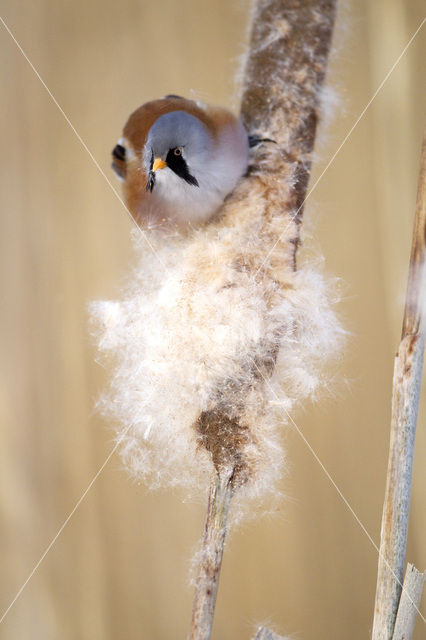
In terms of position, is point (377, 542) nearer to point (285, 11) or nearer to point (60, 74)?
point (285, 11)

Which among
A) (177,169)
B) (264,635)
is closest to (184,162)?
(177,169)

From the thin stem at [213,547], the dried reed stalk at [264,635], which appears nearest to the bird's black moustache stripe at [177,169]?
the thin stem at [213,547]

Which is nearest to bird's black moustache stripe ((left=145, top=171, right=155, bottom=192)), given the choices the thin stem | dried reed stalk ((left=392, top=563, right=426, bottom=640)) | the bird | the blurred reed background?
the bird

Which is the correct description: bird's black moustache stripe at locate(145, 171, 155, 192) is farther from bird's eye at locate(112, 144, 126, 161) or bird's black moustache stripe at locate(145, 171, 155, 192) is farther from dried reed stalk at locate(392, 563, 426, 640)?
dried reed stalk at locate(392, 563, 426, 640)

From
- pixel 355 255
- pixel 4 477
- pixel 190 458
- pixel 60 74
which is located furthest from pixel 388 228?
pixel 4 477

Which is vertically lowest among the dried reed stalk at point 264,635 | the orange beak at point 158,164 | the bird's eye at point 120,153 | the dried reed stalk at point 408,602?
the dried reed stalk at point 264,635

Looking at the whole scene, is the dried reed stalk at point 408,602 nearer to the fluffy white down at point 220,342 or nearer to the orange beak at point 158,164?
the fluffy white down at point 220,342

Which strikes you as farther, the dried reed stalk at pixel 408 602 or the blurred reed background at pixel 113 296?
the blurred reed background at pixel 113 296
